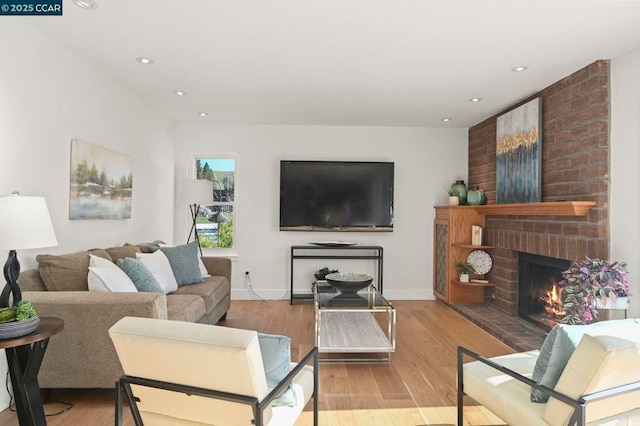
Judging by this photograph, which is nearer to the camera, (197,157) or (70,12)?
(70,12)

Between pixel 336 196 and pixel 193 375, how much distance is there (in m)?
4.40

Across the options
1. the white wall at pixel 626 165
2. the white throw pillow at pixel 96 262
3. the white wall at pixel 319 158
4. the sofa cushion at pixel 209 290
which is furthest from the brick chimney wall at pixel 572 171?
the white throw pillow at pixel 96 262

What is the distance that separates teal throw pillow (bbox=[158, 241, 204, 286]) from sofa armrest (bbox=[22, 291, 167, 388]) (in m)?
1.47

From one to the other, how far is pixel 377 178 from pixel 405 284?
5.22ft

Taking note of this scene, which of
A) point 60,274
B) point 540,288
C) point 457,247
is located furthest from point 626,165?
point 60,274

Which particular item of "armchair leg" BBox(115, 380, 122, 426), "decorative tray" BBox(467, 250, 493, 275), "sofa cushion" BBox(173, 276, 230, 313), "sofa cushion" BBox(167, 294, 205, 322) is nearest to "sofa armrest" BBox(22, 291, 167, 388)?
"sofa cushion" BBox(167, 294, 205, 322)

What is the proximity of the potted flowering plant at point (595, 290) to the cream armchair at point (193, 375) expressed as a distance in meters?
2.40

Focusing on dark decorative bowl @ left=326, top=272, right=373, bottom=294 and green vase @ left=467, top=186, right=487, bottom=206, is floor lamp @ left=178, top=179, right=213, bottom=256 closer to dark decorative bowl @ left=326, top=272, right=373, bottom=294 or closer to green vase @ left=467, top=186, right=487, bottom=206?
dark decorative bowl @ left=326, top=272, right=373, bottom=294

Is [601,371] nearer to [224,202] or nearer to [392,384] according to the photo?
[392,384]

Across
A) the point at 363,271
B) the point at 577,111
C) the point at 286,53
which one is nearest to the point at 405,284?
the point at 363,271

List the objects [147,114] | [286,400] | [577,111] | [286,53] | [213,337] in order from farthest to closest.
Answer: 1. [147,114]
2. [577,111]
3. [286,53]
4. [286,400]
5. [213,337]

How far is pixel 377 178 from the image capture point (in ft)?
19.3

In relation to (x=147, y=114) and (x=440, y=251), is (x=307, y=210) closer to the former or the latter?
(x=440, y=251)

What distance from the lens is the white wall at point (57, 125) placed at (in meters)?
2.66
